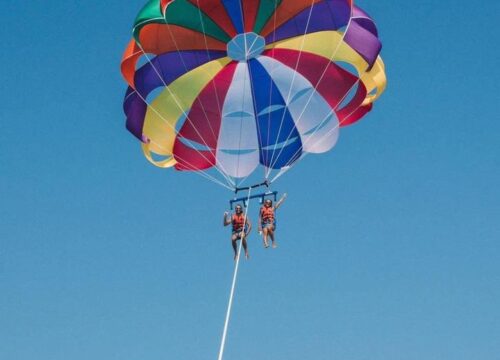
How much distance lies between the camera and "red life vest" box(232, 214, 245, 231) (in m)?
16.2

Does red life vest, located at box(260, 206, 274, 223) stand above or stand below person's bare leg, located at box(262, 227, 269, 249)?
above

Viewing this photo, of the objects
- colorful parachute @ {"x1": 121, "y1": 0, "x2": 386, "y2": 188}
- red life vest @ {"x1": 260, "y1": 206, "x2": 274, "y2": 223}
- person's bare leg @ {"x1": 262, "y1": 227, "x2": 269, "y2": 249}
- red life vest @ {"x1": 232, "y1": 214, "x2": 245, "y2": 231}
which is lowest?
person's bare leg @ {"x1": 262, "y1": 227, "x2": 269, "y2": 249}

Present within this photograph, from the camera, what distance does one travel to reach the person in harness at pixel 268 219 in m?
16.2

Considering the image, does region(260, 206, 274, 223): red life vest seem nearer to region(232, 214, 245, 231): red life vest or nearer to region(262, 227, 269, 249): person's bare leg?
region(262, 227, 269, 249): person's bare leg

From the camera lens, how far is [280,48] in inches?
690

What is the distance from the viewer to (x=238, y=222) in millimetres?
16219

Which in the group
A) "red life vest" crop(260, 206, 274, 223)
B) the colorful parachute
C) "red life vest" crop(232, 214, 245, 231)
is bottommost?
"red life vest" crop(232, 214, 245, 231)

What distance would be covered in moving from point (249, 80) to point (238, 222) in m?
3.11

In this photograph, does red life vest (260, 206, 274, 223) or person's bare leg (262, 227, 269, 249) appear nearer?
person's bare leg (262, 227, 269, 249)

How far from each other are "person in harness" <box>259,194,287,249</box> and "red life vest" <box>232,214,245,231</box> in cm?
32

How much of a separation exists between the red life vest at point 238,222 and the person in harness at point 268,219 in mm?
316

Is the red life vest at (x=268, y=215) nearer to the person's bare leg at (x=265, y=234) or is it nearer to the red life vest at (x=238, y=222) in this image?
the person's bare leg at (x=265, y=234)

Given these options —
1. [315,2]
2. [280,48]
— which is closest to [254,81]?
[280,48]

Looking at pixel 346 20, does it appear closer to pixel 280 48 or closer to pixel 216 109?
pixel 280 48
